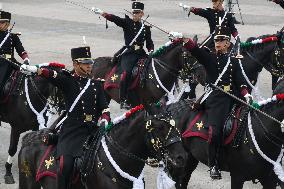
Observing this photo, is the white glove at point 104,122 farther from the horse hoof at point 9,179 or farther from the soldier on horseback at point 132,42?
the soldier on horseback at point 132,42

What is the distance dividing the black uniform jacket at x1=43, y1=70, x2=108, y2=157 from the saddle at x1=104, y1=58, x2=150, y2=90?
6.36 metres

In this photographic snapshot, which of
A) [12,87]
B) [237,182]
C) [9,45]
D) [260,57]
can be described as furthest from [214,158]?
[9,45]

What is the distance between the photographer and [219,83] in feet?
38.4

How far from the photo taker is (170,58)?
1573 centimetres

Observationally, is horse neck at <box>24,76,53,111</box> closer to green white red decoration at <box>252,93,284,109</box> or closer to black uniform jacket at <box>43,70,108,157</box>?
black uniform jacket at <box>43,70,108,157</box>

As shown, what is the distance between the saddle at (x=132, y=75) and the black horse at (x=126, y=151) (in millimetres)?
6330

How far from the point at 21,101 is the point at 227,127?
5175 millimetres

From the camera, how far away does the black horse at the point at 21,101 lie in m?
14.0

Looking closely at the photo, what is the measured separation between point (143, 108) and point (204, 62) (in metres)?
2.83

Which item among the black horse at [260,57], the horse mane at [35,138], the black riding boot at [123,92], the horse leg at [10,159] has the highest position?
the black horse at [260,57]

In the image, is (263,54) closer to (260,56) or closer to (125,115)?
(260,56)

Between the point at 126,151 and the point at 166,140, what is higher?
the point at 166,140

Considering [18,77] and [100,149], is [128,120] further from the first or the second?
[18,77]

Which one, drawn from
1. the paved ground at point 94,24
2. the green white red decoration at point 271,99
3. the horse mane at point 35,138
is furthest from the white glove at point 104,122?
the paved ground at point 94,24
